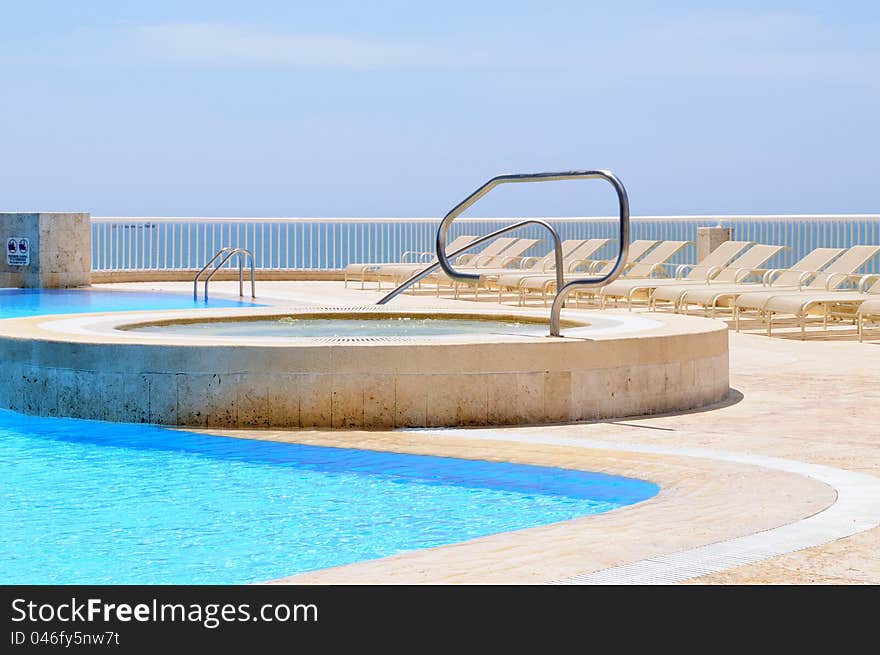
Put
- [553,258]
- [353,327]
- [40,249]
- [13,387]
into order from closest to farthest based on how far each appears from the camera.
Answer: [13,387], [353,327], [553,258], [40,249]

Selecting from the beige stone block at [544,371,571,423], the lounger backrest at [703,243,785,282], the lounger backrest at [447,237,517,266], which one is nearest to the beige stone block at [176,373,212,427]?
the beige stone block at [544,371,571,423]

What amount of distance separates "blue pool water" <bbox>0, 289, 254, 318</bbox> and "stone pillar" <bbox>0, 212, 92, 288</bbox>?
0.61 meters

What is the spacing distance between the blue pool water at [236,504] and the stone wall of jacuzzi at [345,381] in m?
0.30

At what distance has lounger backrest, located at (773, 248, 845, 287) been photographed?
43.1 ft

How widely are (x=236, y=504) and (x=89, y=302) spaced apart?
11.0 meters

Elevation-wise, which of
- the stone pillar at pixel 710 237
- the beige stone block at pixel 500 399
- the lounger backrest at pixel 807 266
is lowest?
the beige stone block at pixel 500 399

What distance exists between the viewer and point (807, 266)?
13.4m

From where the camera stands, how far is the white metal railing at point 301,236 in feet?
63.0

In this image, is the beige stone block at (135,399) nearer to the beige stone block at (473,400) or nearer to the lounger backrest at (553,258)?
the beige stone block at (473,400)

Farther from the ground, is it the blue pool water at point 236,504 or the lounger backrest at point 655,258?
the lounger backrest at point 655,258

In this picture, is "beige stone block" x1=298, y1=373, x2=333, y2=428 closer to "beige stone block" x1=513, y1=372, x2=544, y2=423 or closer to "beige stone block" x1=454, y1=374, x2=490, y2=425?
"beige stone block" x1=454, y1=374, x2=490, y2=425

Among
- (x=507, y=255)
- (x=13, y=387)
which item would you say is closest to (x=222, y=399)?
(x=13, y=387)

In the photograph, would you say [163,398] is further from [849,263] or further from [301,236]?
[301,236]

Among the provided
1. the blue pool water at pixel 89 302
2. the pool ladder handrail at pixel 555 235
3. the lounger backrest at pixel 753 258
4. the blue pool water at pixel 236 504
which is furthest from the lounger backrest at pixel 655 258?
the blue pool water at pixel 236 504
